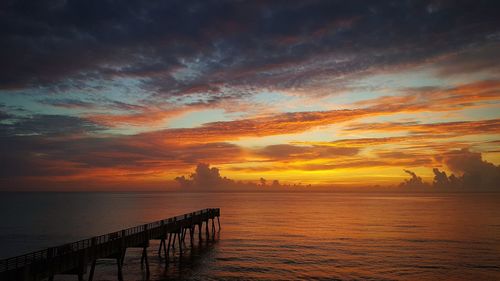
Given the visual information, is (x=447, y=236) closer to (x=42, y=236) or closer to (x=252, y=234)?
(x=252, y=234)

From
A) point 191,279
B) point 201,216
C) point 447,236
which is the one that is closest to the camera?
point 191,279

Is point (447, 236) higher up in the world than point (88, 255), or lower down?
lower down

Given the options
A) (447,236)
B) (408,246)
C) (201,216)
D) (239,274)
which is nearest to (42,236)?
(201,216)

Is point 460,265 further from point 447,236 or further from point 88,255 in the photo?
point 88,255

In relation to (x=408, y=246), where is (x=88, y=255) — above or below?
above

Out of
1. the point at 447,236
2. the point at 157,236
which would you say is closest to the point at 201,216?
the point at 157,236

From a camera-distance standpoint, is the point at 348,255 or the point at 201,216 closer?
the point at 348,255

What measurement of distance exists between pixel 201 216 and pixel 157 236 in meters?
18.5

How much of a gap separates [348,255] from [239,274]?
1668 cm

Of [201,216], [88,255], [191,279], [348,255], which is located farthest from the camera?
[201,216]

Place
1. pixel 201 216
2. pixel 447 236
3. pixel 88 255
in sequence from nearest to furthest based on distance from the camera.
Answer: pixel 88 255
pixel 201 216
pixel 447 236

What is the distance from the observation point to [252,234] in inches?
2724

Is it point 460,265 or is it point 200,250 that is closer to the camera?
point 460,265

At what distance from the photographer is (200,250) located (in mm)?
54219
